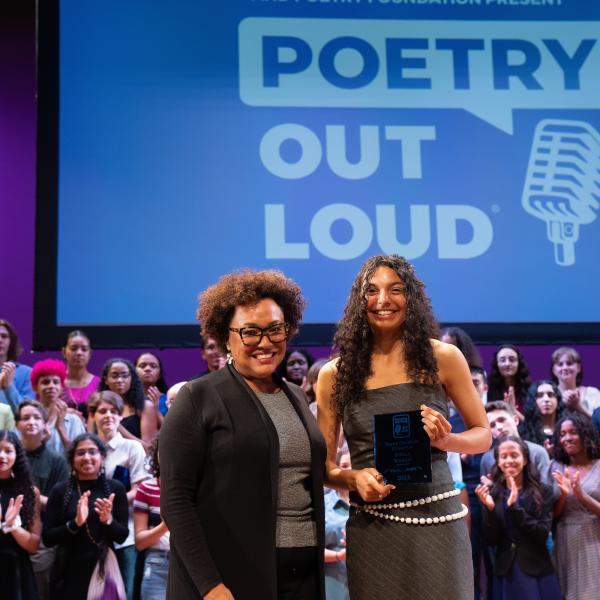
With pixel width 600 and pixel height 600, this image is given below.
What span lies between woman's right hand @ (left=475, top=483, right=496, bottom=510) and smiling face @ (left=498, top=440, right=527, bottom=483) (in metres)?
0.14

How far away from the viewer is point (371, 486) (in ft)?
7.27

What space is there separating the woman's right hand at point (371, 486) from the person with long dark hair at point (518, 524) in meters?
2.47

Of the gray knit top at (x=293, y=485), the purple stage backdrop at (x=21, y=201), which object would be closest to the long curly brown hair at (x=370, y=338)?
the gray knit top at (x=293, y=485)

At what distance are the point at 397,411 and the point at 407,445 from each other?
157 millimetres

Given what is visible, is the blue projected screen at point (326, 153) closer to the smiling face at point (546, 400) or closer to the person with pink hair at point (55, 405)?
the person with pink hair at point (55, 405)

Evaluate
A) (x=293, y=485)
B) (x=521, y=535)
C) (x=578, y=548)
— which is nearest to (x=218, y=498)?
(x=293, y=485)

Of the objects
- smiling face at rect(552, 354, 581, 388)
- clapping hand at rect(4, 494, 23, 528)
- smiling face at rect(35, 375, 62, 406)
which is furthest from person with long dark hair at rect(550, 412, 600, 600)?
smiling face at rect(35, 375, 62, 406)

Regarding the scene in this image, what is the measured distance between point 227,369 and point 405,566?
68 centimetres

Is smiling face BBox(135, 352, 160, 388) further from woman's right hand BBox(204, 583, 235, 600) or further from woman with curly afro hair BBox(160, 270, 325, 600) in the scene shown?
woman's right hand BBox(204, 583, 235, 600)

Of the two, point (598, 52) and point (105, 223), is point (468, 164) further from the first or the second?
point (105, 223)

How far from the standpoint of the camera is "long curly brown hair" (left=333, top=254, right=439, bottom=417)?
2.42 m

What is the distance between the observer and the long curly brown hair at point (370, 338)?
2422mm

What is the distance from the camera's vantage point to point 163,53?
643cm

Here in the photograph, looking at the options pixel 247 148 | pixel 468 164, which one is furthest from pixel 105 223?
pixel 468 164
